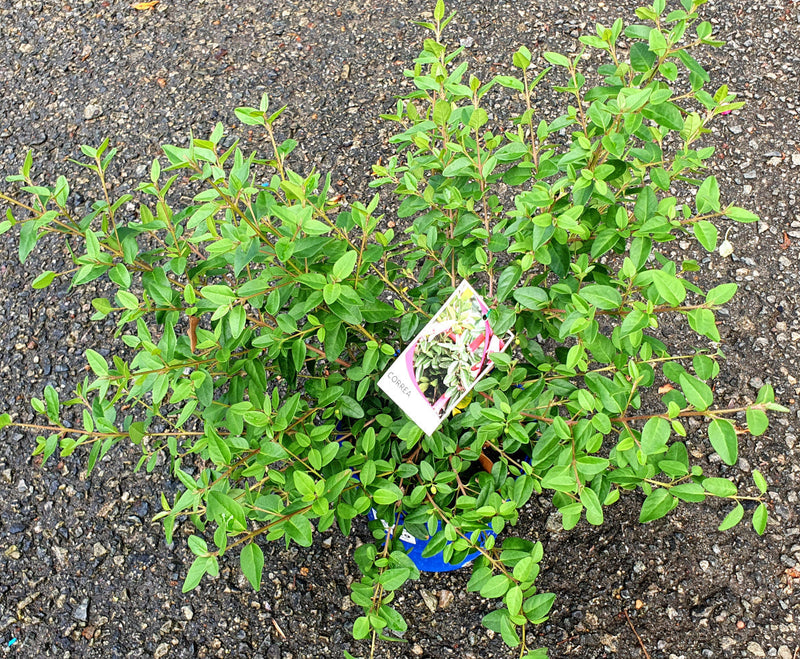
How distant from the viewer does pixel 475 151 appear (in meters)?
1.54

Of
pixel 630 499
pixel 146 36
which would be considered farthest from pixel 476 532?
pixel 146 36

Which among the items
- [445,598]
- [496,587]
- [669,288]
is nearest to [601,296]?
[669,288]

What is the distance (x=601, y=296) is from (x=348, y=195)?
5.68ft

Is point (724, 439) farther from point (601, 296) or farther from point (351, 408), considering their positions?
point (351, 408)

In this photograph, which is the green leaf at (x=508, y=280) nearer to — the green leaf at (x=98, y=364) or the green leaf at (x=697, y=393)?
the green leaf at (x=697, y=393)

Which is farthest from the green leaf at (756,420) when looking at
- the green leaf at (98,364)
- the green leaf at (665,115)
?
the green leaf at (98,364)

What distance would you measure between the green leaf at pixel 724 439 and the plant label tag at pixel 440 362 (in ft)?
1.47

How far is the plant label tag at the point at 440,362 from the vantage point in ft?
4.47

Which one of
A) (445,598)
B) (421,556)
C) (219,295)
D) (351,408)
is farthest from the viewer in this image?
(445,598)

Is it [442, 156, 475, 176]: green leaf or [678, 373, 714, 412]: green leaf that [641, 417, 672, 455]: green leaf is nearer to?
[678, 373, 714, 412]: green leaf

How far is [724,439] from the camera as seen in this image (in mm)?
1088

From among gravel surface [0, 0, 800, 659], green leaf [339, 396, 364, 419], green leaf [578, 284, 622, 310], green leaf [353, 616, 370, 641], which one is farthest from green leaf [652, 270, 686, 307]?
gravel surface [0, 0, 800, 659]

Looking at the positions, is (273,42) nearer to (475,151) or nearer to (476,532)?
(475,151)

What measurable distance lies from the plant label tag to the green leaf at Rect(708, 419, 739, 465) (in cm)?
45
